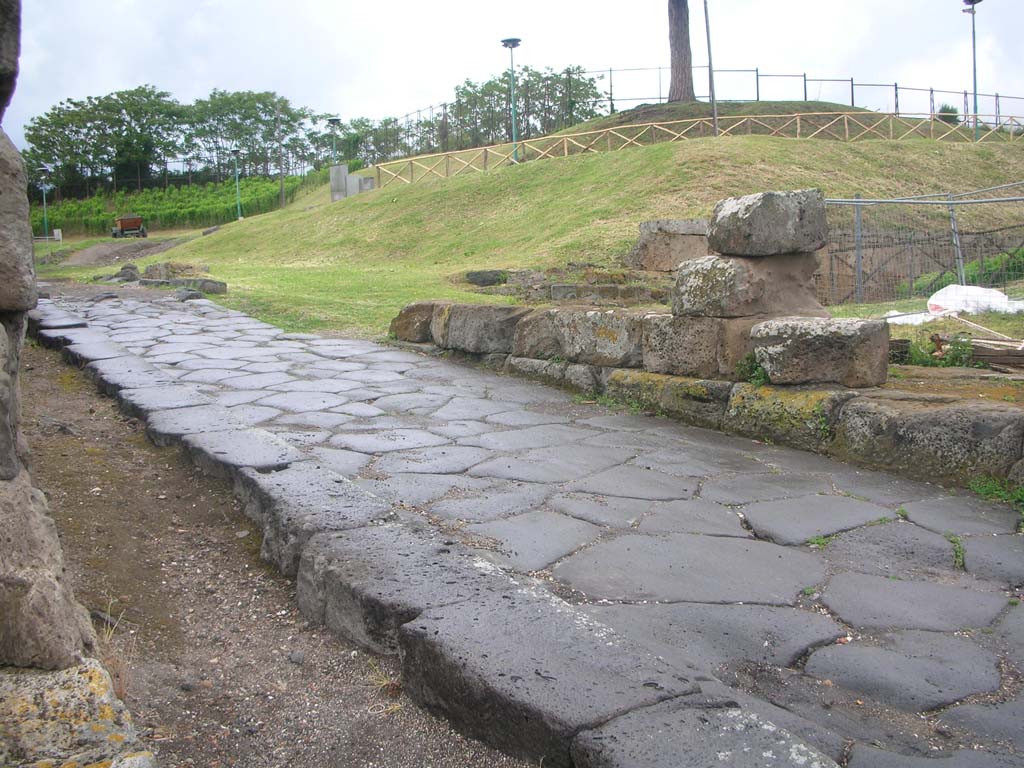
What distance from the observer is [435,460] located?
389cm

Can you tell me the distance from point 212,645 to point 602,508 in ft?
5.01

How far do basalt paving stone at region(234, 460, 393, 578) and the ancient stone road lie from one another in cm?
1

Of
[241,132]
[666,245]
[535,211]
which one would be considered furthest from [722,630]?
[241,132]

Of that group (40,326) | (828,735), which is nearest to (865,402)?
(828,735)

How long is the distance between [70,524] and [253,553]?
2.23ft

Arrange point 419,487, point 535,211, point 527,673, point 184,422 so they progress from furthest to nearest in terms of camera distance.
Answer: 1. point 535,211
2. point 184,422
3. point 419,487
4. point 527,673

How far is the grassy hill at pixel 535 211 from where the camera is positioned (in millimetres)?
15617

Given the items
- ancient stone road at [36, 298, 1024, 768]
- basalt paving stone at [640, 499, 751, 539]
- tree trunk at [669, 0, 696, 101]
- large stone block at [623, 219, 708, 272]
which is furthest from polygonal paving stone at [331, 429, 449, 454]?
tree trunk at [669, 0, 696, 101]

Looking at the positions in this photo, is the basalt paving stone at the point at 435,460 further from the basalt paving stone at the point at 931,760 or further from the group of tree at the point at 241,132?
the group of tree at the point at 241,132

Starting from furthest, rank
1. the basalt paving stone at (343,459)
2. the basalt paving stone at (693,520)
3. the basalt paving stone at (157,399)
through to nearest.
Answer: the basalt paving stone at (157,399)
the basalt paving stone at (343,459)
the basalt paving stone at (693,520)

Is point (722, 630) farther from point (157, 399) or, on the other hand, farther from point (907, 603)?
point (157, 399)

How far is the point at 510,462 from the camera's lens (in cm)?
389

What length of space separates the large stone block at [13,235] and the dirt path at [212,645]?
2.91 feet

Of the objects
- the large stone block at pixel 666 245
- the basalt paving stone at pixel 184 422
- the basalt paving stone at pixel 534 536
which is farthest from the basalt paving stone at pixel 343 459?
the large stone block at pixel 666 245
